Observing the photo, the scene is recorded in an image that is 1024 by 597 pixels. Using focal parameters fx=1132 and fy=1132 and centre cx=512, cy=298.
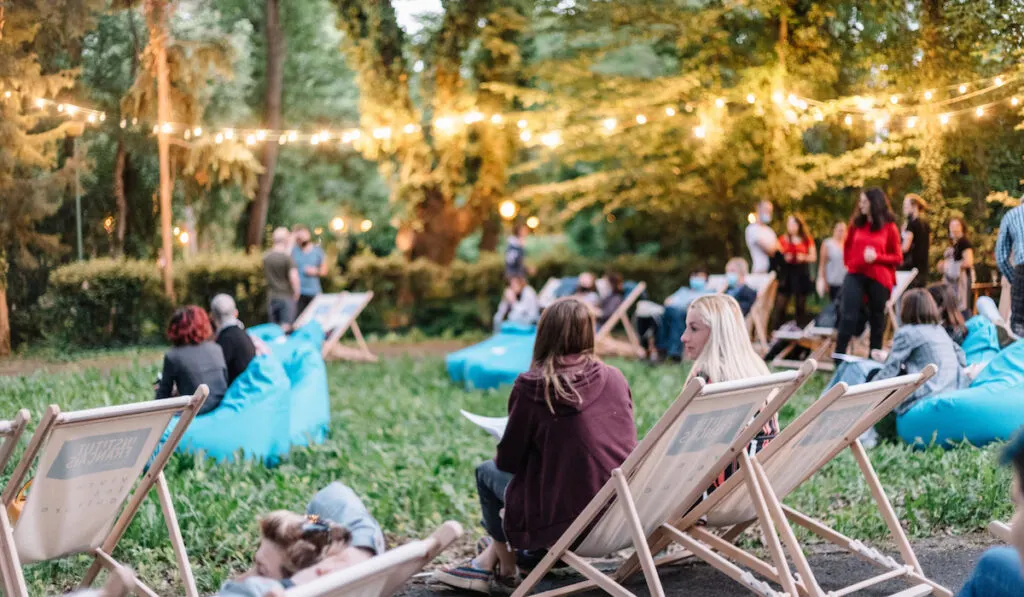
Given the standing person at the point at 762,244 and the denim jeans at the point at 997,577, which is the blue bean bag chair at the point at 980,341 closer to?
the denim jeans at the point at 997,577

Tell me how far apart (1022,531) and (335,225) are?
668 inches

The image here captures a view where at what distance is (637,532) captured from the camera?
333cm

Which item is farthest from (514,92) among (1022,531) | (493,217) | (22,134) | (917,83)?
(1022,531)

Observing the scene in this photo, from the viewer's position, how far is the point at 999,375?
19.4ft

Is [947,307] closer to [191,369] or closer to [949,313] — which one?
[949,313]

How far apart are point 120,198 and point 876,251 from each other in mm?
5534

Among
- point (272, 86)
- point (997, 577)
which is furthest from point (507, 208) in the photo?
point (997, 577)

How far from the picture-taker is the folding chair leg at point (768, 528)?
3383 mm

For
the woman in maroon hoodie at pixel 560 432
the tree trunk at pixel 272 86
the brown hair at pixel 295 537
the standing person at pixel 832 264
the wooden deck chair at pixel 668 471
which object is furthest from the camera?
the tree trunk at pixel 272 86

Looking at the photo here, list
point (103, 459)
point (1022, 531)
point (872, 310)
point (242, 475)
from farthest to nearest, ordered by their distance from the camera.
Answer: point (872, 310)
point (242, 475)
point (103, 459)
point (1022, 531)

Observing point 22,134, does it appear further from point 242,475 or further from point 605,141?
point 605,141

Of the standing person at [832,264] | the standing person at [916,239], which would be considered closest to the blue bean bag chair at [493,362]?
the standing person at [832,264]

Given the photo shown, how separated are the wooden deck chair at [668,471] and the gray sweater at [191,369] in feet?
8.74

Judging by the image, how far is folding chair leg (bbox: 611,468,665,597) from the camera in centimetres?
333
